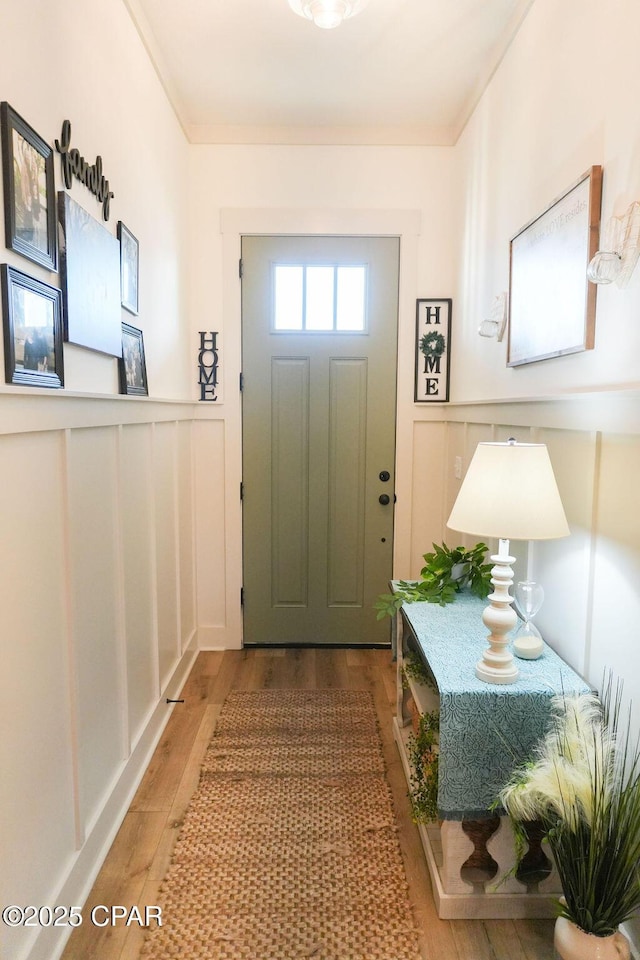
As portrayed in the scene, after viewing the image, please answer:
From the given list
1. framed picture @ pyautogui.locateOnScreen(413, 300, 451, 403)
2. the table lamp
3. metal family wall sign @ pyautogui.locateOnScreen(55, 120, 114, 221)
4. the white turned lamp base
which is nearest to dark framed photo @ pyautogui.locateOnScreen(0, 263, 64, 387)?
metal family wall sign @ pyautogui.locateOnScreen(55, 120, 114, 221)

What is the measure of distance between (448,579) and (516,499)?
0.82m

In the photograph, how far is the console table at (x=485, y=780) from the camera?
1566mm

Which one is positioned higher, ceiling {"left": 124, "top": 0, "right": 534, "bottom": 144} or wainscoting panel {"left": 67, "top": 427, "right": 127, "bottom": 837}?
ceiling {"left": 124, "top": 0, "right": 534, "bottom": 144}

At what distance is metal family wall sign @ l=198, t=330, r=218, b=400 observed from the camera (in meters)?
3.30

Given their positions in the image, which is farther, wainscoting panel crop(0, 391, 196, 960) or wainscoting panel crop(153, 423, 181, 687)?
wainscoting panel crop(153, 423, 181, 687)

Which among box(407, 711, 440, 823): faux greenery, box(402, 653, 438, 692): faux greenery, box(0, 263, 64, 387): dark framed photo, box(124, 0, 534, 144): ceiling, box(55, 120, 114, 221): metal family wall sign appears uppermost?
A: box(124, 0, 534, 144): ceiling

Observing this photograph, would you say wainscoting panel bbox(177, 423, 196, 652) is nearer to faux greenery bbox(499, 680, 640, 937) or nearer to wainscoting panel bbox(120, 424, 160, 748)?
wainscoting panel bbox(120, 424, 160, 748)

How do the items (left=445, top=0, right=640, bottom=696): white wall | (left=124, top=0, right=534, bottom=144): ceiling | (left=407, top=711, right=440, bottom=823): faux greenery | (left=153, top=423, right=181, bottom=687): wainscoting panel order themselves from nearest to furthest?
1. (left=445, top=0, right=640, bottom=696): white wall
2. (left=407, top=711, right=440, bottom=823): faux greenery
3. (left=124, top=0, right=534, bottom=144): ceiling
4. (left=153, top=423, right=181, bottom=687): wainscoting panel

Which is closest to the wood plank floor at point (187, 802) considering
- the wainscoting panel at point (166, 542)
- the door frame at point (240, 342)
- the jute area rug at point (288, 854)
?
the jute area rug at point (288, 854)

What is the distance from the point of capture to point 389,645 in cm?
346

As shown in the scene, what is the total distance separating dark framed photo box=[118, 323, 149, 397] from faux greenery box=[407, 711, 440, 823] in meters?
1.45

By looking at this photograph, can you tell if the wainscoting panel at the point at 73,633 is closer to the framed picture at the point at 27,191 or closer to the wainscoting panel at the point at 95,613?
the wainscoting panel at the point at 95,613

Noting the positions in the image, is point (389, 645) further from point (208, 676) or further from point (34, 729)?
point (34, 729)

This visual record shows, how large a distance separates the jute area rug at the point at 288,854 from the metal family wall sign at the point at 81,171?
1.92m
